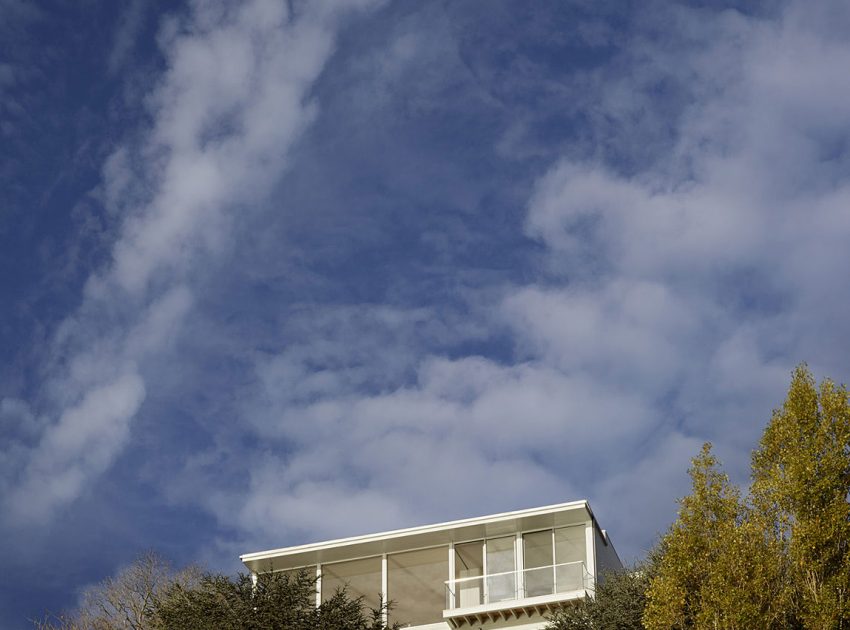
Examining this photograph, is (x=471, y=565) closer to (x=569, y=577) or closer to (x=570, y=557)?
(x=570, y=557)

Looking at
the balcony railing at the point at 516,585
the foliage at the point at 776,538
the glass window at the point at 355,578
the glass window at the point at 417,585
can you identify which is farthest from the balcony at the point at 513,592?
the foliage at the point at 776,538

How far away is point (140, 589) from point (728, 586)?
3945 cm

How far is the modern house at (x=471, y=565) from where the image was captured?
46594mm

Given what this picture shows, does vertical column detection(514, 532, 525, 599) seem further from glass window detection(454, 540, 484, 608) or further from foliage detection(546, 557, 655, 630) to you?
foliage detection(546, 557, 655, 630)

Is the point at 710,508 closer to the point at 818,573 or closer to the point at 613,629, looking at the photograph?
the point at 818,573

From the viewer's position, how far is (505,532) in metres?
48.6

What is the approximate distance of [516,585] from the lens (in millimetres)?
47188

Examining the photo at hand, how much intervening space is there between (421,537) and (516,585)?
430 cm

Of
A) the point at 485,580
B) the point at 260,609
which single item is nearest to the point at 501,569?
the point at 485,580

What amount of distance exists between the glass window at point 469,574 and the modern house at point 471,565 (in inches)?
1.5

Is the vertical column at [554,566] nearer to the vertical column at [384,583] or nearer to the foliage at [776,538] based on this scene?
the vertical column at [384,583]

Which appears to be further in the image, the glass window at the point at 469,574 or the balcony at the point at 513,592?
the glass window at the point at 469,574

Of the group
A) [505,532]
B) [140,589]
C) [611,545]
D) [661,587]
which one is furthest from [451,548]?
[140,589]

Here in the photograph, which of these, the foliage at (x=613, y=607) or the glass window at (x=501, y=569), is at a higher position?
the glass window at (x=501, y=569)
